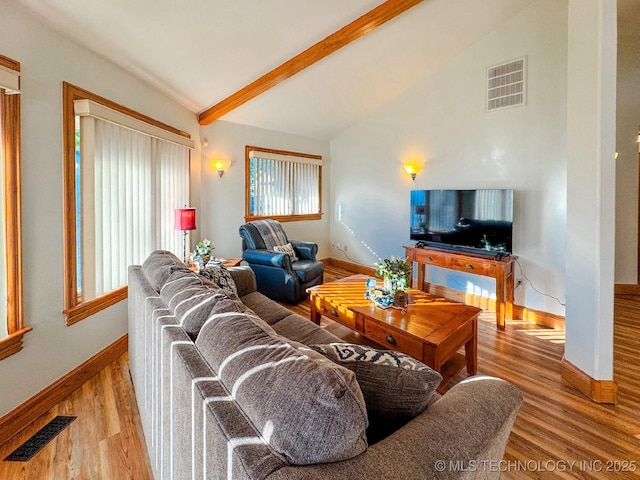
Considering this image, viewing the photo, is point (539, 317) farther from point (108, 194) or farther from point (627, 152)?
point (108, 194)

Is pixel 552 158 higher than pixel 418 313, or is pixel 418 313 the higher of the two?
pixel 552 158

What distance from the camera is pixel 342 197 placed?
5.89 metres

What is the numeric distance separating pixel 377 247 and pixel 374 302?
9.09ft

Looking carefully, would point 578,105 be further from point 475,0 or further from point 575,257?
point 475,0

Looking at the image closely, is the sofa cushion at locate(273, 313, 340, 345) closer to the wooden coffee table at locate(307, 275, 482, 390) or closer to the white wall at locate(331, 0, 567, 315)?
the wooden coffee table at locate(307, 275, 482, 390)

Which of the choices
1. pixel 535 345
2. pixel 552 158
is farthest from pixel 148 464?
pixel 552 158

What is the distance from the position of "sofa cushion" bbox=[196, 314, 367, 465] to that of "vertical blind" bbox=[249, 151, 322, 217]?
430 centimetres

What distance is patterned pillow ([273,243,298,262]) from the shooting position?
14.1 ft

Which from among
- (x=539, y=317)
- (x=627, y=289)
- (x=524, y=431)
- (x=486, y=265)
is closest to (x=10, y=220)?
(x=524, y=431)

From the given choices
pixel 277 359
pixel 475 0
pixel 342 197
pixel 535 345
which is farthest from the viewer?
pixel 342 197

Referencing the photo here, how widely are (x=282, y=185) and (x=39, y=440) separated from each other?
425 centimetres

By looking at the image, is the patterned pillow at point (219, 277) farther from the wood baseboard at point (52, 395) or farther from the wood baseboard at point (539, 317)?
the wood baseboard at point (539, 317)

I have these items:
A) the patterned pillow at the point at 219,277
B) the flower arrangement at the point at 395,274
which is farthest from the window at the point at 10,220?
the flower arrangement at the point at 395,274

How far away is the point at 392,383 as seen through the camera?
932mm
